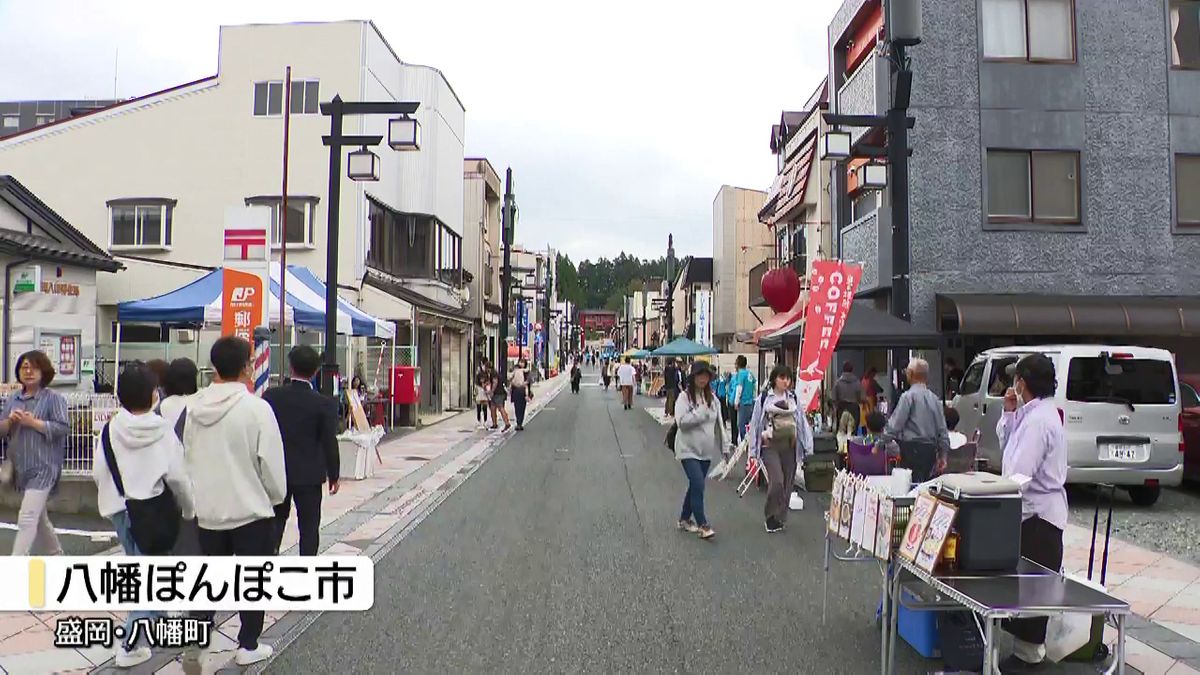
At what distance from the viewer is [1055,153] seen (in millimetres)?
18922

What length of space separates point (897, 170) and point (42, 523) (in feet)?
32.4

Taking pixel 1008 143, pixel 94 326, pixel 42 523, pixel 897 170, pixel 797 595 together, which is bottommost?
pixel 797 595

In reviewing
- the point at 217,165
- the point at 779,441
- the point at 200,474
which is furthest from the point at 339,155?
the point at 217,165

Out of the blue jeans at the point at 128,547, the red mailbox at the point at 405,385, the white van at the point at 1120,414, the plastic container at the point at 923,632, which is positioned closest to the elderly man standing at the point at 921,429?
the white van at the point at 1120,414

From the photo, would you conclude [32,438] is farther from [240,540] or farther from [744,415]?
[744,415]

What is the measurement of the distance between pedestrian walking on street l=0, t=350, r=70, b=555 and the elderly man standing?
7091mm

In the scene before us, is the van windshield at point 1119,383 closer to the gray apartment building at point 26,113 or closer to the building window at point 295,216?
the building window at point 295,216

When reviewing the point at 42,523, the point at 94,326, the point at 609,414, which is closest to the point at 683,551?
Answer: the point at 42,523

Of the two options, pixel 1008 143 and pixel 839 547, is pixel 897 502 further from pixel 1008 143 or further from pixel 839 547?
pixel 1008 143

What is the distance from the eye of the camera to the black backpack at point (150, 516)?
5160 millimetres

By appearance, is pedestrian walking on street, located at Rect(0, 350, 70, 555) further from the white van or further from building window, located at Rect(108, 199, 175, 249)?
building window, located at Rect(108, 199, 175, 249)

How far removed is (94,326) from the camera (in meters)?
21.0

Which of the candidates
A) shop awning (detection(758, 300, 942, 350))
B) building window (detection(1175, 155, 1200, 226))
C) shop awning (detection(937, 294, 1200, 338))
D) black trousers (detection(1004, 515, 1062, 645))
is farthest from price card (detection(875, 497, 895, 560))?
building window (detection(1175, 155, 1200, 226))

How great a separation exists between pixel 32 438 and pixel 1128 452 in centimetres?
1104
